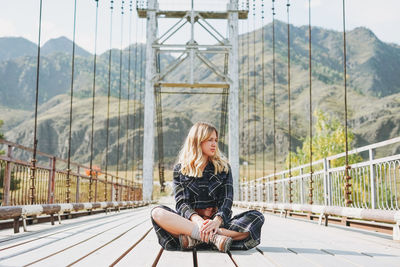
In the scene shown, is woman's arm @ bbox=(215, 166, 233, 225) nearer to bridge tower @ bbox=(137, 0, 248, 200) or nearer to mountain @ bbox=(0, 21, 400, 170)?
bridge tower @ bbox=(137, 0, 248, 200)

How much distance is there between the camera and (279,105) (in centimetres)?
14175

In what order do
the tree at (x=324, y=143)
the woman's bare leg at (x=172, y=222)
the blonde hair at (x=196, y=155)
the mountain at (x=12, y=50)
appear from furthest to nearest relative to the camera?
1. the mountain at (x=12, y=50)
2. the tree at (x=324, y=143)
3. the blonde hair at (x=196, y=155)
4. the woman's bare leg at (x=172, y=222)

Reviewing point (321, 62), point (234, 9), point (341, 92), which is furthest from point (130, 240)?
point (321, 62)

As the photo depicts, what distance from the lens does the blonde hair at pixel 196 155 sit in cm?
286

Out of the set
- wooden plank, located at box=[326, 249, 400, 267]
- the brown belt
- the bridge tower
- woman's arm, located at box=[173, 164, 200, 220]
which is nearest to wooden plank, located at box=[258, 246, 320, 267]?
wooden plank, located at box=[326, 249, 400, 267]

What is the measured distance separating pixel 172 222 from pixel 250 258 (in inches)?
22.2

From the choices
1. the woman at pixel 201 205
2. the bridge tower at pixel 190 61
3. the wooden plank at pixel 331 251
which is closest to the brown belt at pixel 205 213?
the woman at pixel 201 205

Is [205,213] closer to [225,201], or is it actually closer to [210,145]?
[225,201]

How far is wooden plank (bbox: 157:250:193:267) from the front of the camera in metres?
2.26

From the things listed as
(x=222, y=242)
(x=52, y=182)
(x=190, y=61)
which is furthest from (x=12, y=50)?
(x=222, y=242)

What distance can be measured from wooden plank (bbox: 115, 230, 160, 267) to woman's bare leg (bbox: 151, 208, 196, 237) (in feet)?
0.52

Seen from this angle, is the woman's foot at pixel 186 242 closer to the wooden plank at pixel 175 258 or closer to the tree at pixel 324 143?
the wooden plank at pixel 175 258

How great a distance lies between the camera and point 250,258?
2.47m

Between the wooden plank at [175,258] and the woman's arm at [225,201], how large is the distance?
31 centimetres
